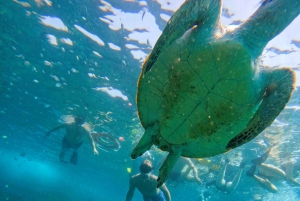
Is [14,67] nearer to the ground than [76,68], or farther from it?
nearer to the ground

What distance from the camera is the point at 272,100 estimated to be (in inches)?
109

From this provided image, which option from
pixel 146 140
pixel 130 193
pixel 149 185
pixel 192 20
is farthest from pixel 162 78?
pixel 130 193

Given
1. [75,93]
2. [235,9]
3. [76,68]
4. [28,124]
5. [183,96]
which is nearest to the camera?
[183,96]

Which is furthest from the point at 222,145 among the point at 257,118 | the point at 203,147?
the point at 257,118

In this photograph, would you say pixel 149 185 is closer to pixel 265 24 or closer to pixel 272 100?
pixel 272 100

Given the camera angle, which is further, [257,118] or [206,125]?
[206,125]

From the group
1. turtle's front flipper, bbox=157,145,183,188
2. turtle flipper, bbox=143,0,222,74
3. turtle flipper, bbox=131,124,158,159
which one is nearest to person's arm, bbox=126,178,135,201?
turtle's front flipper, bbox=157,145,183,188

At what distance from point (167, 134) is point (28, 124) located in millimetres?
27471

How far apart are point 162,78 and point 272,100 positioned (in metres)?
1.59

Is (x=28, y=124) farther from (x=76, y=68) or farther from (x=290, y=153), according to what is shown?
(x=290, y=153)

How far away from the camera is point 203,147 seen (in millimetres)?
3381

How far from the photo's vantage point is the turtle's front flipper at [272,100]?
8.93 feet

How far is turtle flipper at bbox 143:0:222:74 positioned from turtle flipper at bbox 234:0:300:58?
41 centimetres

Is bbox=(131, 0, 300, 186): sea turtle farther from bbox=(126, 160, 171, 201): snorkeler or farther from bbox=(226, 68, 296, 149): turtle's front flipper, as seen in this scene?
bbox=(126, 160, 171, 201): snorkeler
